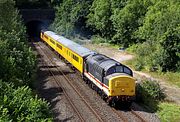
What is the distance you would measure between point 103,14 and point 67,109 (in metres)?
42.0

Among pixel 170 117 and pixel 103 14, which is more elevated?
pixel 103 14

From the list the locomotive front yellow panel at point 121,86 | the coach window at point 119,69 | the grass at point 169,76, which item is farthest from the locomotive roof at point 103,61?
the grass at point 169,76

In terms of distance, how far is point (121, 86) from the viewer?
24.7 m

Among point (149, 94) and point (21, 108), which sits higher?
point (21, 108)

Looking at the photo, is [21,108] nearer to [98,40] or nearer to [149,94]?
[149,94]

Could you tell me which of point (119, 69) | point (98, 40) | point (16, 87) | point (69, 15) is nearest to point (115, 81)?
point (119, 69)

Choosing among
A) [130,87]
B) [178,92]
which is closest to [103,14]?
[178,92]

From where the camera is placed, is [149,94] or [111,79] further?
[149,94]

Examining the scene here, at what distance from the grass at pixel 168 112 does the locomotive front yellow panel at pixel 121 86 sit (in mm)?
2235

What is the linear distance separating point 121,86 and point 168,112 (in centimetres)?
337

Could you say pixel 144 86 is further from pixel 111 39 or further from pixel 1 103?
pixel 111 39

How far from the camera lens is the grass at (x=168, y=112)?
22984 mm

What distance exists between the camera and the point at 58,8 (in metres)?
81.8

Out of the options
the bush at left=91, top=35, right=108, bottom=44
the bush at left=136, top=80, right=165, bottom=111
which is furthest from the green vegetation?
the bush at left=91, top=35, right=108, bottom=44
